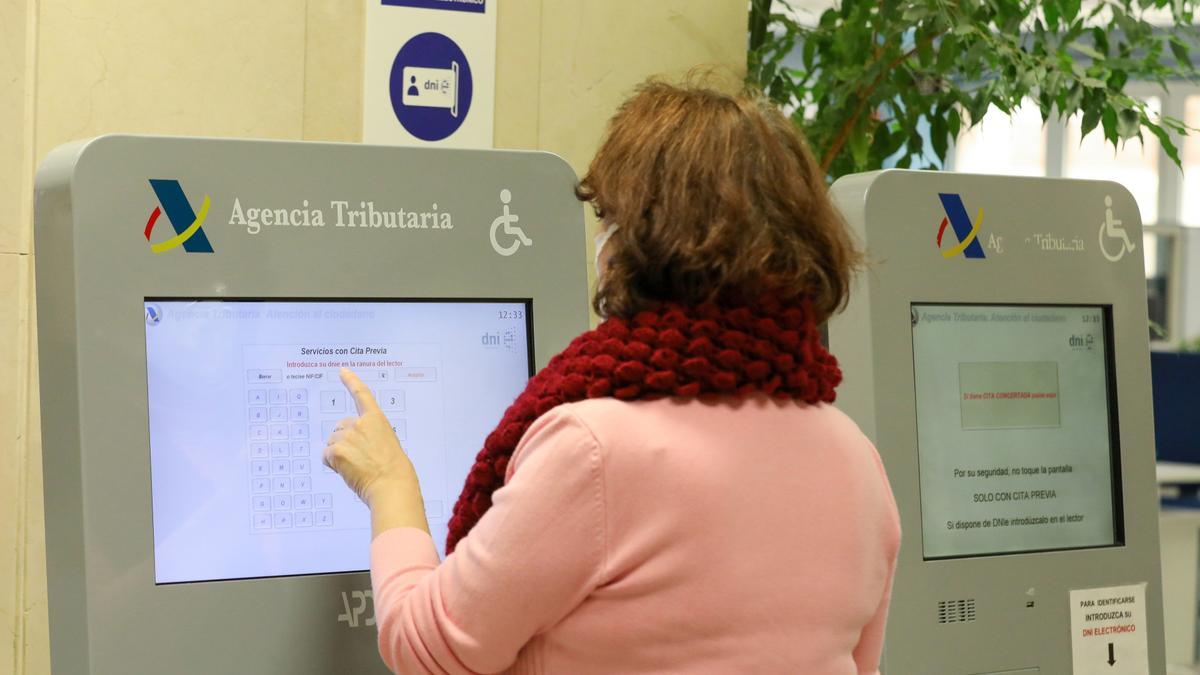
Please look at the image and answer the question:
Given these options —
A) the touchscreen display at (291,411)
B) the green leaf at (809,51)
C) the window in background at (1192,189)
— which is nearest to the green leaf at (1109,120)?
the green leaf at (809,51)

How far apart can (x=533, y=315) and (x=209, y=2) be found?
2.48 ft

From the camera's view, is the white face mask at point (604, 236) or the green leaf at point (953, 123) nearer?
the white face mask at point (604, 236)

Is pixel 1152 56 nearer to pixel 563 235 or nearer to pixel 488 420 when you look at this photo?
pixel 563 235

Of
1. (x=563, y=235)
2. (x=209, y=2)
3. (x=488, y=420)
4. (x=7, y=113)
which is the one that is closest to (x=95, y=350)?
(x=488, y=420)

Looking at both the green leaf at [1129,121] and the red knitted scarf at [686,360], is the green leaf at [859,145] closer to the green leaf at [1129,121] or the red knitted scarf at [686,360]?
the green leaf at [1129,121]

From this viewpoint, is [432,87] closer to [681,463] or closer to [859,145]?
[859,145]

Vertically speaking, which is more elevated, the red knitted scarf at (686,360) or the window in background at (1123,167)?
A: the window in background at (1123,167)

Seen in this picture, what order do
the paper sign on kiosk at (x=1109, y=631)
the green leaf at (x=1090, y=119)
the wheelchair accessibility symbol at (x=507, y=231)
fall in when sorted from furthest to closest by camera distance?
the green leaf at (x=1090, y=119) < the paper sign on kiosk at (x=1109, y=631) < the wheelchair accessibility symbol at (x=507, y=231)

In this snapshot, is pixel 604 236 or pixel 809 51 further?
pixel 809 51

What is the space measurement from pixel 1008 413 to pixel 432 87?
3.20 ft

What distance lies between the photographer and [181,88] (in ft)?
6.05

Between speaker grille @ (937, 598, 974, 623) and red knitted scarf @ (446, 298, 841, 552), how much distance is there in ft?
2.20

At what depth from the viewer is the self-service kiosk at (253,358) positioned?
1.27 meters

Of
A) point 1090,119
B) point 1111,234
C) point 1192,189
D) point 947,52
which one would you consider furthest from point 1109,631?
point 1192,189
